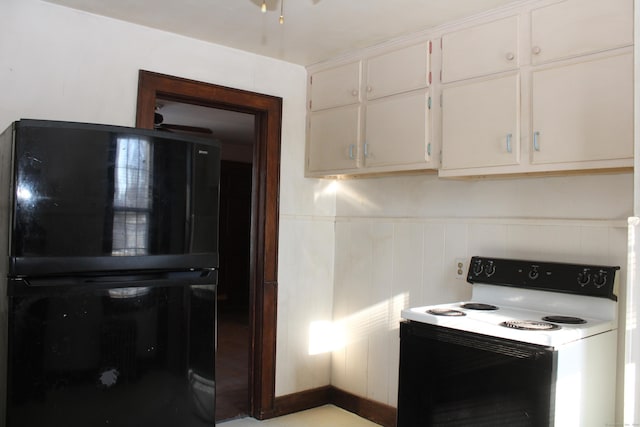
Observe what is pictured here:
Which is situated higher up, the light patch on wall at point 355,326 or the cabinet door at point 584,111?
the cabinet door at point 584,111

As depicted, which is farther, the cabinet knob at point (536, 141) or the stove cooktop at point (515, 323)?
the cabinet knob at point (536, 141)

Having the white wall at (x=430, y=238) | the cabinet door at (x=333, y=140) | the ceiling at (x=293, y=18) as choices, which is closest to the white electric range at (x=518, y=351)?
the white wall at (x=430, y=238)

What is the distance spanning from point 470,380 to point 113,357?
136 cm

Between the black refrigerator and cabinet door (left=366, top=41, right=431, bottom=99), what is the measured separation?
124 centimetres

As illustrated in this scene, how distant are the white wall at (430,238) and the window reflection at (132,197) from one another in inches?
66.1

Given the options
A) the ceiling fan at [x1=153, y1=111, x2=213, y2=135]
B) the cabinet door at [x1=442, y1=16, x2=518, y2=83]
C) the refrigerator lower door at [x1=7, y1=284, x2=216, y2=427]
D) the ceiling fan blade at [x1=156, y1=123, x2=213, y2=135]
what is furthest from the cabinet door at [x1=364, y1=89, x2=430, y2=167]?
the ceiling fan blade at [x1=156, y1=123, x2=213, y2=135]

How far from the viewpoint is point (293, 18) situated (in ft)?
8.90

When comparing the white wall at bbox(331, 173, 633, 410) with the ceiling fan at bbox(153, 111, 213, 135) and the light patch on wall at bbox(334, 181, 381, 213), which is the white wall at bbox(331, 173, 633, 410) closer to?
the light patch on wall at bbox(334, 181, 381, 213)

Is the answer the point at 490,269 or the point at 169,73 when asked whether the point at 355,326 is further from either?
the point at 169,73

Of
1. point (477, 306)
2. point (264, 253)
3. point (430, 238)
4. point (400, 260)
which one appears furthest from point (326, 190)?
point (477, 306)

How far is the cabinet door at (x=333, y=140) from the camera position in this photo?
3.20 m

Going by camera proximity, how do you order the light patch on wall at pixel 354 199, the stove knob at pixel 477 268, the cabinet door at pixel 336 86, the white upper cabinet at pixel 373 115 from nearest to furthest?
the stove knob at pixel 477 268 < the white upper cabinet at pixel 373 115 < the cabinet door at pixel 336 86 < the light patch on wall at pixel 354 199

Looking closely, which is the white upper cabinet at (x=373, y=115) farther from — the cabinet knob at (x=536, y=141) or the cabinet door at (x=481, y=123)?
the cabinet knob at (x=536, y=141)

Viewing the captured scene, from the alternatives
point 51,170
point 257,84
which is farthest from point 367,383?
point 51,170
